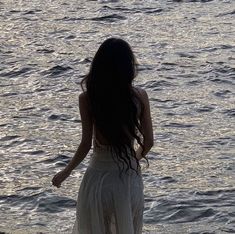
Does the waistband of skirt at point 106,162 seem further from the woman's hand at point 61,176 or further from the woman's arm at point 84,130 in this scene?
the woman's hand at point 61,176

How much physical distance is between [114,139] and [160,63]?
993 centimetres

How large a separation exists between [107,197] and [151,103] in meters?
7.54

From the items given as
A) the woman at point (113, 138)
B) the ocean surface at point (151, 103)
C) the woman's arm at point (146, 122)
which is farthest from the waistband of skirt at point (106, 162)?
the ocean surface at point (151, 103)

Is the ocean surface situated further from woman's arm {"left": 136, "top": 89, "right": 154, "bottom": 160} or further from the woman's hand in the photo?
woman's arm {"left": 136, "top": 89, "right": 154, "bottom": 160}

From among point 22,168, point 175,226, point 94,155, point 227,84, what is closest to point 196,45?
point 227,84

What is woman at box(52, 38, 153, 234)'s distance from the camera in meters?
6.23

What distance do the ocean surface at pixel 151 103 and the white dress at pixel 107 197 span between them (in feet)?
9.11

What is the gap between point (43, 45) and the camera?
1761 centimetres

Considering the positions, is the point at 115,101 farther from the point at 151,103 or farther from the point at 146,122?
the point at 151,103

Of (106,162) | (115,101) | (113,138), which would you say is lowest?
(106,162)

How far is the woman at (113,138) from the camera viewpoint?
20.5 feet

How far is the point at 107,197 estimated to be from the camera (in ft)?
20.7

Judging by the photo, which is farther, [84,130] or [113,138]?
[84,130]

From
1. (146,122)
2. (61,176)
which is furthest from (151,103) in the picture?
(146,122)
